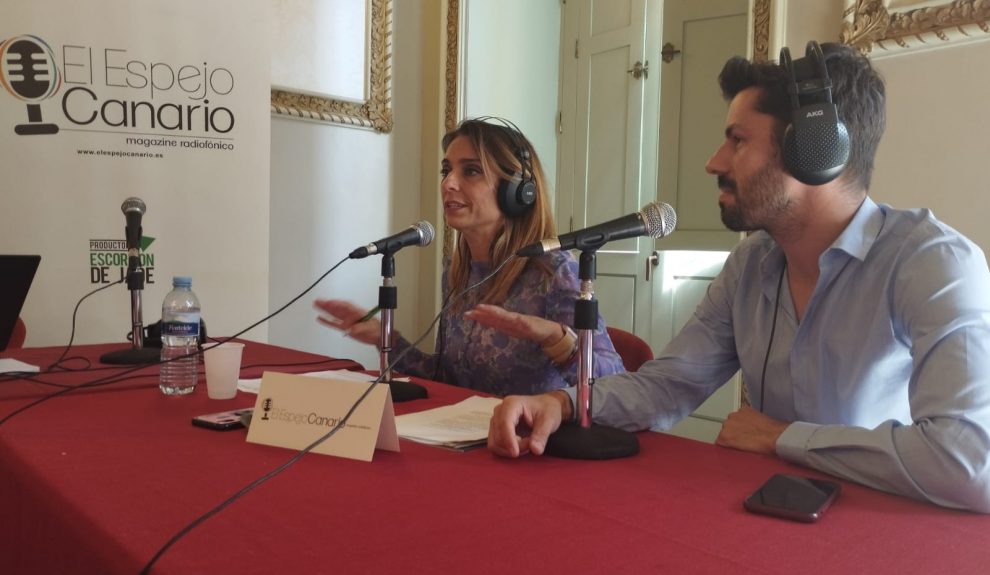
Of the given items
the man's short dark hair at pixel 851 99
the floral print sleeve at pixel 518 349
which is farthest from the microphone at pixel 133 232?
the man's short dark hair at pixel 851 99

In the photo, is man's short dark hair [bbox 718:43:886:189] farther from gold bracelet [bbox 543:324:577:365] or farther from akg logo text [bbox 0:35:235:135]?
akg logo text [bbox 0:35:235:135]

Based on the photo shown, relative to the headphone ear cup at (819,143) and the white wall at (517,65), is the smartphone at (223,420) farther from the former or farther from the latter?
the white wall at (517,65)

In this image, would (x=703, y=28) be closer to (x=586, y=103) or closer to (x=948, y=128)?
(x=586, y=103)

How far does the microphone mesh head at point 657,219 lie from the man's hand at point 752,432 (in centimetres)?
30

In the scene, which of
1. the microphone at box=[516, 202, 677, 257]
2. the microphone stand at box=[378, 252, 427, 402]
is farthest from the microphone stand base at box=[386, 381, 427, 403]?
the microphone at box=[516, 202, 677, 257]

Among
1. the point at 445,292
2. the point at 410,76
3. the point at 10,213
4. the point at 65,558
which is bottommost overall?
the point at 65,558

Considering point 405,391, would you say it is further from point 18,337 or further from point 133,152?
point 133,152

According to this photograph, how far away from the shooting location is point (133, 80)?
9.23ft

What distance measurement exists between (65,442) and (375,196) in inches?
115

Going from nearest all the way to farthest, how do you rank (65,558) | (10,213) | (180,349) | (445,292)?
(65,558)
(180,349)
(445,292)
(10,213)

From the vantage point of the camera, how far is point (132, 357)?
1851mm

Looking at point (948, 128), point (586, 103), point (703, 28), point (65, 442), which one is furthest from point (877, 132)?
point (586, 103)

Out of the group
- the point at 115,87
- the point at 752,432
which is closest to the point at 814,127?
the point at 752,432

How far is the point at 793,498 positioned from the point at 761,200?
607mm
